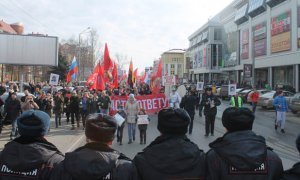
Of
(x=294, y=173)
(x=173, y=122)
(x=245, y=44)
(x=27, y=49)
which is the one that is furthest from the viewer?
(x=245, y=44)

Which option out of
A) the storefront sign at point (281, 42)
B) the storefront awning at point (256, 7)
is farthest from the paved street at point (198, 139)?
the storefront awning at point (256, 7)

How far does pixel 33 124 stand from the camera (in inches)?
116

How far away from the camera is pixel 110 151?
278cm

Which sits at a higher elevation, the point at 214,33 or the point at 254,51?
the point at 214,33

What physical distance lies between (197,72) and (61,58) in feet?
152

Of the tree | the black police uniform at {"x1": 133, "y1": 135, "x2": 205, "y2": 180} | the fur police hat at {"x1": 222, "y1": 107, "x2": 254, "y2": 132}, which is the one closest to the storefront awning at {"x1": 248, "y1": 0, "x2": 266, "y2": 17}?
the tree

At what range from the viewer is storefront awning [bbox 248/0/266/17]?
48.5 m

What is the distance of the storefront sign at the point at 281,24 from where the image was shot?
40812mm

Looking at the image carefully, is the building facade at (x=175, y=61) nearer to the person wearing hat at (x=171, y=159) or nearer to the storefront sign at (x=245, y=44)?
the storefront sign at (x=245, y=44)

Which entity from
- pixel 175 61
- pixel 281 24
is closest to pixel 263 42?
pixel 281 24

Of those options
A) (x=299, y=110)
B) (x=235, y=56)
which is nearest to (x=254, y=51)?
(x=235, y=56)

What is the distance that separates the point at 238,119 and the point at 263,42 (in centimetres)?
4915

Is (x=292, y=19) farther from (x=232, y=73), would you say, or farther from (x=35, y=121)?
(x=35, y=121)

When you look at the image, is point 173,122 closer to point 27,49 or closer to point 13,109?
point 13,109
